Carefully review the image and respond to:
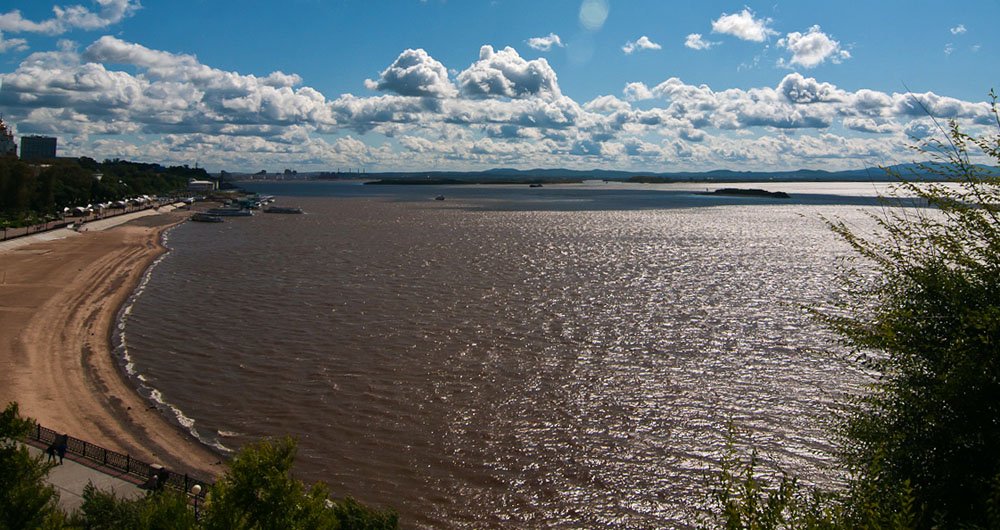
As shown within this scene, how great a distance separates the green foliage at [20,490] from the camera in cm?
1384

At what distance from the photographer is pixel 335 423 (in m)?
25.3

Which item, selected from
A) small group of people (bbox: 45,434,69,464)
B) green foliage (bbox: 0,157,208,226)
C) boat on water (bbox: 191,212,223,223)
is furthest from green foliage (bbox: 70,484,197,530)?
boat on water (bbox: 191,212,223,223)

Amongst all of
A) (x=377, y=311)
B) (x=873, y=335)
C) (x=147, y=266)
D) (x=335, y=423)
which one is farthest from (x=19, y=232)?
(x=873, y=335)

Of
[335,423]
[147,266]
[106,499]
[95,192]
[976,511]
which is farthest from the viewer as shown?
[95,192]

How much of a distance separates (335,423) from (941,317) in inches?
736

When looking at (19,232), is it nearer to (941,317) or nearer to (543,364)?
(543,364)

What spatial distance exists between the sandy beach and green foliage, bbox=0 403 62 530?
6.03m

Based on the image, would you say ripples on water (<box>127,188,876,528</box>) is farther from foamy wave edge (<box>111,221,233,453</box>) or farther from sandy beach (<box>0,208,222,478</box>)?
sandy beach (<box>0,208,222,478</box>)

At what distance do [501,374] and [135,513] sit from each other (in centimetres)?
1752

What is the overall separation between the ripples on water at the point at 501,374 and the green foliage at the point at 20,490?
7802mm

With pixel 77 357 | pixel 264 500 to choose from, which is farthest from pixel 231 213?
pixel 264 500

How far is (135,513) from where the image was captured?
1486 centimetres

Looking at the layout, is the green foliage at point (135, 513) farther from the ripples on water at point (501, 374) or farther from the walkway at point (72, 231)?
the walkway at point (72, 231)

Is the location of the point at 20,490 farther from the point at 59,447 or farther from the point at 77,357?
the point at 77,357
